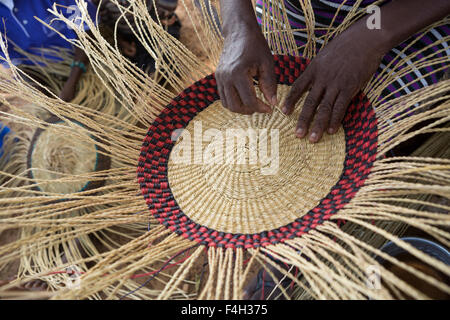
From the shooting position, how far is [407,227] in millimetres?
1072

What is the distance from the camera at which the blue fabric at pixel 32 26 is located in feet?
5.38

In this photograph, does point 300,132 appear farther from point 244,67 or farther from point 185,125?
point 185,125

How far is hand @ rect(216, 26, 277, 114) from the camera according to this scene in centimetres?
80

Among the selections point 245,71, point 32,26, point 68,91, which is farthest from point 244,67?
point 32,26

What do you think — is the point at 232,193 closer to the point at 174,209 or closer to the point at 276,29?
the point at 174,209

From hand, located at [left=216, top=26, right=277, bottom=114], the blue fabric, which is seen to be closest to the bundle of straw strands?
hand, located at [left=216, top=26, right=277, bottom=114]

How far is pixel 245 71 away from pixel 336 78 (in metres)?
0.21

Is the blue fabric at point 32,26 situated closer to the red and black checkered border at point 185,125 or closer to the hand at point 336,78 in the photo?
the red and black checkered border at point 185,125

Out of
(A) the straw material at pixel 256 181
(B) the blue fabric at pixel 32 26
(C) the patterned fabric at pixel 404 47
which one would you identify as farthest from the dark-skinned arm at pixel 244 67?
(B) the blue fabric at pixel 32 26

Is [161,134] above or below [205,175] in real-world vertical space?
above

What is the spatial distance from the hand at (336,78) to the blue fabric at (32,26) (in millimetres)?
1287

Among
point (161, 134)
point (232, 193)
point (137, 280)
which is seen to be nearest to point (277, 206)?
point (232, 193)

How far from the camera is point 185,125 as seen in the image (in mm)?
964
